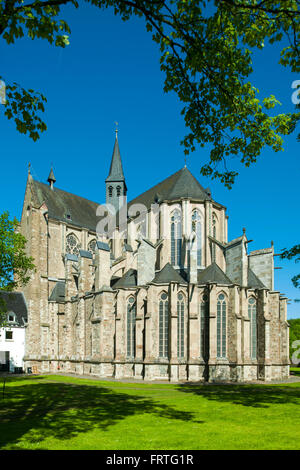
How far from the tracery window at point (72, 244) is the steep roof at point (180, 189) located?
34.2 ft

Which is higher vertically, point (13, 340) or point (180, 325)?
point (180, 325)

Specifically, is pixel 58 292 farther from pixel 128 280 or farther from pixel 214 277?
pixel 214 277

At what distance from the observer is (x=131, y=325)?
115ft

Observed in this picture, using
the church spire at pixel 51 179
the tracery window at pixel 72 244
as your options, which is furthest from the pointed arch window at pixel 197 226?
the church spire at pixel 51 179

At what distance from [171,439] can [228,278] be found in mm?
24932

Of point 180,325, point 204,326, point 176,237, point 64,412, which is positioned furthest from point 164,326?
point 64,412

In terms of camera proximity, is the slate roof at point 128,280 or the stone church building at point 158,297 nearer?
the stone church building at point 158,297

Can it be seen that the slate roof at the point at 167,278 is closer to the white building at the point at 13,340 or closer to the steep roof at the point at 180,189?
the steep roof at the point at 180,189

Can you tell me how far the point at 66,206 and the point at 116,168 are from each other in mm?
10854

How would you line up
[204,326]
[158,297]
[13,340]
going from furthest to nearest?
[13,340]
[158,297]
[204,326]

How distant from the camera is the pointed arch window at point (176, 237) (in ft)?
131

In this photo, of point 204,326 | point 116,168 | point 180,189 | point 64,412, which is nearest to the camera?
point 64,412

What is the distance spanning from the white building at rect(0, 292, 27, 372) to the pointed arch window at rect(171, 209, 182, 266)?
18.1m
